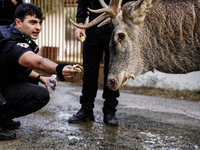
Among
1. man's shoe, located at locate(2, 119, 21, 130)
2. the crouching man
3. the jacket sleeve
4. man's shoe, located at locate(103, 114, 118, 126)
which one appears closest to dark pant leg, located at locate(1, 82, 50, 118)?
the crouching man

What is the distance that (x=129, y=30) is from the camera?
8.64 ft

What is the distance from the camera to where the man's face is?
2.96 metres

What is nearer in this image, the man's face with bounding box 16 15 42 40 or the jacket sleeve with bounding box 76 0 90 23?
the man's face with bounding box 16 15 42 40

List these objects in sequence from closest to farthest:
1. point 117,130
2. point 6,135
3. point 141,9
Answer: point 141,9
point 6,135
point 117,130

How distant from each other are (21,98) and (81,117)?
1110mm

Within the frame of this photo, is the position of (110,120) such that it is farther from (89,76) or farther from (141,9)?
(141,9)

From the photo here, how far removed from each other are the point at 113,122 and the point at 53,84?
1168 millimetres

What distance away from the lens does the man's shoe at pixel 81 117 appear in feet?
12.3

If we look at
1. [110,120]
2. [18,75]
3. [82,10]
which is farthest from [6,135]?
[82,10]

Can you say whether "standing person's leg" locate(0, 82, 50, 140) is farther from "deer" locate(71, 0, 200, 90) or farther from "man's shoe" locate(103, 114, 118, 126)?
"man's shoe" locate(103, 114, 118, 126)

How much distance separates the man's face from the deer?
26.2 inches

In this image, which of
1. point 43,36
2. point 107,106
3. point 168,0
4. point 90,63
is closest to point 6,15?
point 90,63

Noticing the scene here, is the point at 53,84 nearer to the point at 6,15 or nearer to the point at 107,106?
the point at 107,106

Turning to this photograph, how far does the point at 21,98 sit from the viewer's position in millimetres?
2951
